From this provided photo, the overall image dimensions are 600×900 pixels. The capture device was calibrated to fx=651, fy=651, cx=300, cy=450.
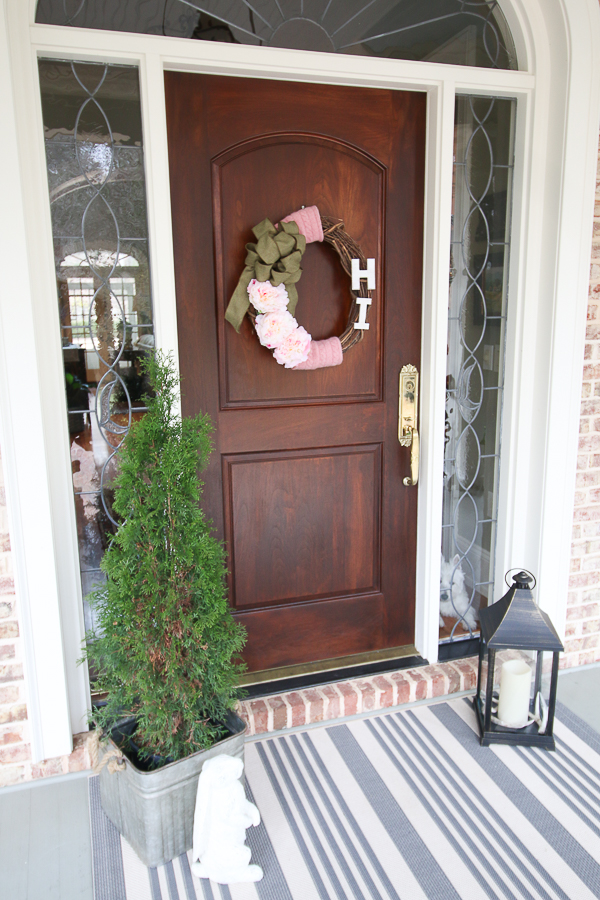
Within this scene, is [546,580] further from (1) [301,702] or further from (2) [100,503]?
(2) [100,503]

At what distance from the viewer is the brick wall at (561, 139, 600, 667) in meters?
2.41

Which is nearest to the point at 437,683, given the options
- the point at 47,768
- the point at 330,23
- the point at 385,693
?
the point at 385,693

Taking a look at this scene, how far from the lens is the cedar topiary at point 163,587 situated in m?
1.64

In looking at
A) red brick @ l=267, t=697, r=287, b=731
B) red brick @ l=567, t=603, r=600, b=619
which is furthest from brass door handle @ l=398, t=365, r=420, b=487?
red brick @ l=267, t=697, r=287, b=731

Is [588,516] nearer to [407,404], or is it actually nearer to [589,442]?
[589,442]

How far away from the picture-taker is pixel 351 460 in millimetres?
2436

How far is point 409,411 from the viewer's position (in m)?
2.44

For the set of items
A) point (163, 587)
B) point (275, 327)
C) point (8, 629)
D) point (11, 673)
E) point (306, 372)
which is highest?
point (275, 327)

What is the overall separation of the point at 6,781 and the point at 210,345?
4.99ft

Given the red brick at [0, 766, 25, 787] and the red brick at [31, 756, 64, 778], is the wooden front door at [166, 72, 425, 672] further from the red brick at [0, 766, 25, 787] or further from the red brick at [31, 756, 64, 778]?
the red brick at [0, 766, 25, 787]

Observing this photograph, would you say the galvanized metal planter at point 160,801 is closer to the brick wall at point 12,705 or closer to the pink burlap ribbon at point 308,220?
the brick wall at point 12,705

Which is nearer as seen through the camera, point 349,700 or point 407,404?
point 349,700

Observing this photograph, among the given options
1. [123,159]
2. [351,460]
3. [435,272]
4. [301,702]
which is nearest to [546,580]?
[351,460]

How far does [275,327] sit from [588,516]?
4.75 feet
